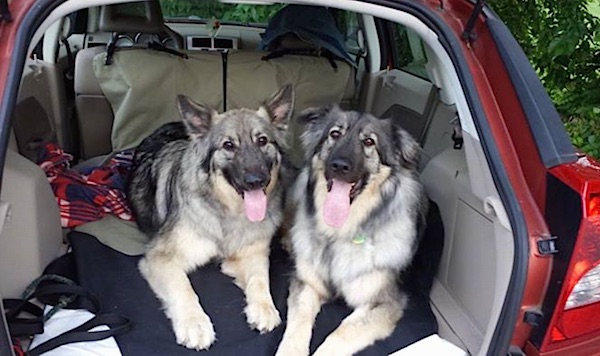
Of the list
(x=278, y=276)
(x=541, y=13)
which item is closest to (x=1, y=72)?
(x=278, y=276)

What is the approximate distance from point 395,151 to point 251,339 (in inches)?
36.6

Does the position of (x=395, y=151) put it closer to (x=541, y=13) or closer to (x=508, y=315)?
(x=508, y=315)

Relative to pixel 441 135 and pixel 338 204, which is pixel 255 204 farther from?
pixel 441 135

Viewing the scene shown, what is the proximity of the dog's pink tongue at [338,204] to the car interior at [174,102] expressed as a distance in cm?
44

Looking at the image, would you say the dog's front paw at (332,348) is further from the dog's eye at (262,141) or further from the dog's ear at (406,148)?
the dog's eye at (262,141)

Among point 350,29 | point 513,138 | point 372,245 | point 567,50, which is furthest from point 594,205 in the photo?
point 350,29

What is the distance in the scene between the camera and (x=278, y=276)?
2730 millimetres

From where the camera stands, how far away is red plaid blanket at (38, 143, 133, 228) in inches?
115

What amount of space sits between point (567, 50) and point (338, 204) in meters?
1.72

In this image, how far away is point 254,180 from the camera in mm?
2324

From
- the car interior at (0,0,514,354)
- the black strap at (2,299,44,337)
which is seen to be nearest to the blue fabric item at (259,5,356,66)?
the car interior at (0,0,514,354)

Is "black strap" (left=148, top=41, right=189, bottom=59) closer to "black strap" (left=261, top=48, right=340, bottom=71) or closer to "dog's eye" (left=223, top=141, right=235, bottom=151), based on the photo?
"black strap" (left=261, top=48, right=340, bottom=71)

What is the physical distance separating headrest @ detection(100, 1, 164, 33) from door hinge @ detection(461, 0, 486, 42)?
2.58 m

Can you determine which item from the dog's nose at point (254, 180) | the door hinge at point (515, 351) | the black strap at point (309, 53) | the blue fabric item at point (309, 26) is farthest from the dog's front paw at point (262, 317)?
the blue fabric item at point (309, 26)
